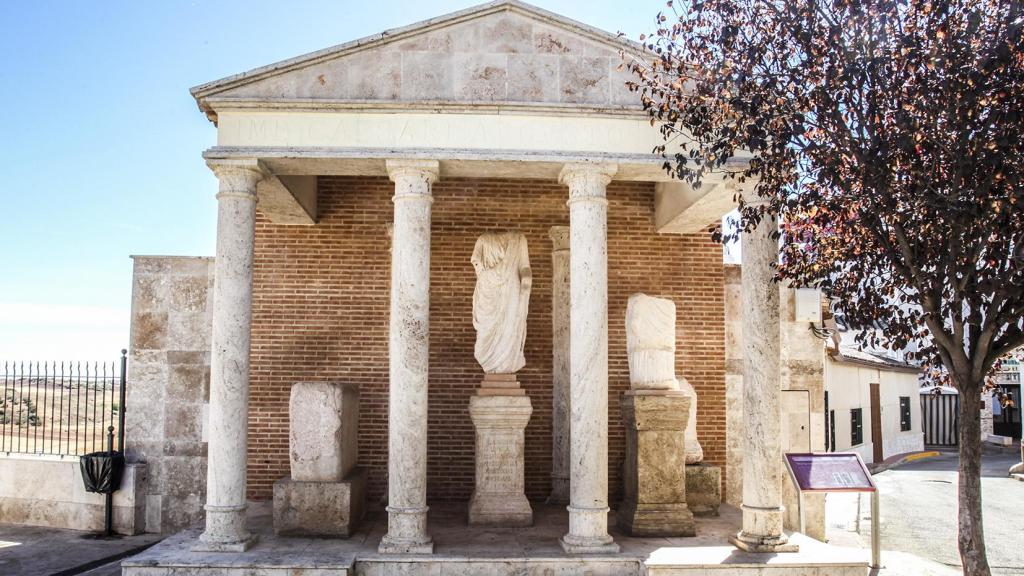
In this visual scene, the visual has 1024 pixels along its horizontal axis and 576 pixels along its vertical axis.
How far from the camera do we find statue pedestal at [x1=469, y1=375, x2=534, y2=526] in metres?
10.2

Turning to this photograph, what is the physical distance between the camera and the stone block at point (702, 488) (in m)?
10.9

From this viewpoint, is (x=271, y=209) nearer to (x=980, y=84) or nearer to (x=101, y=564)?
(x=101, y=564)

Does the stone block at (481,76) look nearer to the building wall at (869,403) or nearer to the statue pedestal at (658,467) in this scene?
the statue pedestal at (658,467)

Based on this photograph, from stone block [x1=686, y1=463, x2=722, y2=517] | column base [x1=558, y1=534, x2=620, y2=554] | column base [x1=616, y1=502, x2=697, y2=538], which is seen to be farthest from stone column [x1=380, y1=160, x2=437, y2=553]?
stone block [x1=686, y1=463, x2=722, y2=517]

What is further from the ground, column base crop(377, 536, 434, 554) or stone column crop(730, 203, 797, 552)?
stone column crop(730, 203, 797, 552)

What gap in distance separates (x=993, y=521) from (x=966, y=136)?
33.4 ft

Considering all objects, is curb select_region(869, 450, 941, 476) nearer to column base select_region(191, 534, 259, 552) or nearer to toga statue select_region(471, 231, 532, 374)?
toga statue select_region(471, 231, 532, 374)

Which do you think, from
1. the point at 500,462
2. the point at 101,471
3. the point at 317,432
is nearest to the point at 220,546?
the point at 317,432

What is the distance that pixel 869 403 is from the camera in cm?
2500

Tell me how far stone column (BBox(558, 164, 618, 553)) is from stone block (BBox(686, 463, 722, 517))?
7.38ft

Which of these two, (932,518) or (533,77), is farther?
(932,518)

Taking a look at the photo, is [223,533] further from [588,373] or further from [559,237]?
[559,237]

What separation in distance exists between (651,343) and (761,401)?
161 cm

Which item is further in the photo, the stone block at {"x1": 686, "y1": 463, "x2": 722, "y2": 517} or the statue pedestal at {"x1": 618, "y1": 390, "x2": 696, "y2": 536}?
the stone block at {"x1": 686, "y1": 463, "x2": 722, "y2": 517}
